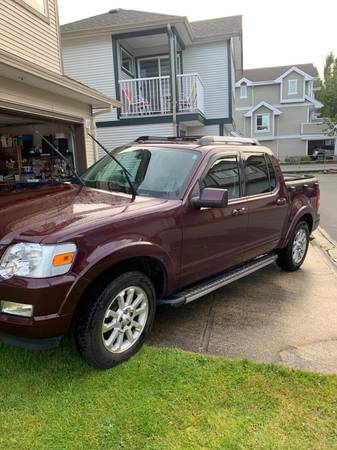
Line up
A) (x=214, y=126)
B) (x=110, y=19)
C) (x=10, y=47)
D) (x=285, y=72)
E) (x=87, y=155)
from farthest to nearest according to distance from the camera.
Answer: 1. (x=285, y=72)
2. (x=214, y=126)
3. (x=110, y=19)
4. (x=87, y=155)
5. (x=10, y=47)

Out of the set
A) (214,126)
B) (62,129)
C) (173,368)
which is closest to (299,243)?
(173,368)

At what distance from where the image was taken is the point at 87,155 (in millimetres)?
10734

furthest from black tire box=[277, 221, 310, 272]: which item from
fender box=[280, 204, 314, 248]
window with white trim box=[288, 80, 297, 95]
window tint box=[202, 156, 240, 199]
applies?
window with white trim box=[288, 80, 297, 95]

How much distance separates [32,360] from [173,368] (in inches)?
46.0

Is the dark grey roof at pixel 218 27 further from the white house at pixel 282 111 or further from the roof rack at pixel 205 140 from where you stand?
the white house at pixel 282 111

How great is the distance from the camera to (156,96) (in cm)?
1597

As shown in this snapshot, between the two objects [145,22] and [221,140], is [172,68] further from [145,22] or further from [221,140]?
[221,140]

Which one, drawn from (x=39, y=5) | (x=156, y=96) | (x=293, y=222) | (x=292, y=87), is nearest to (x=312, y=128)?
(x=292, y=87)

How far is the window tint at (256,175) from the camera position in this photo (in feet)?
15.9

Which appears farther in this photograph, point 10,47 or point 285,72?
point 285,72

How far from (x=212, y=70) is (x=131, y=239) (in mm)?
16365

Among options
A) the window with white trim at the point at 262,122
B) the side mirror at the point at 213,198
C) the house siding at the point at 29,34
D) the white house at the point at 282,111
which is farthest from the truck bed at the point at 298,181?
the window with white trim at the point at 262,122

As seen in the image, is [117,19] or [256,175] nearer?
[256,175]

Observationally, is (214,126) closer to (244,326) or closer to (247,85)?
(244,326)
